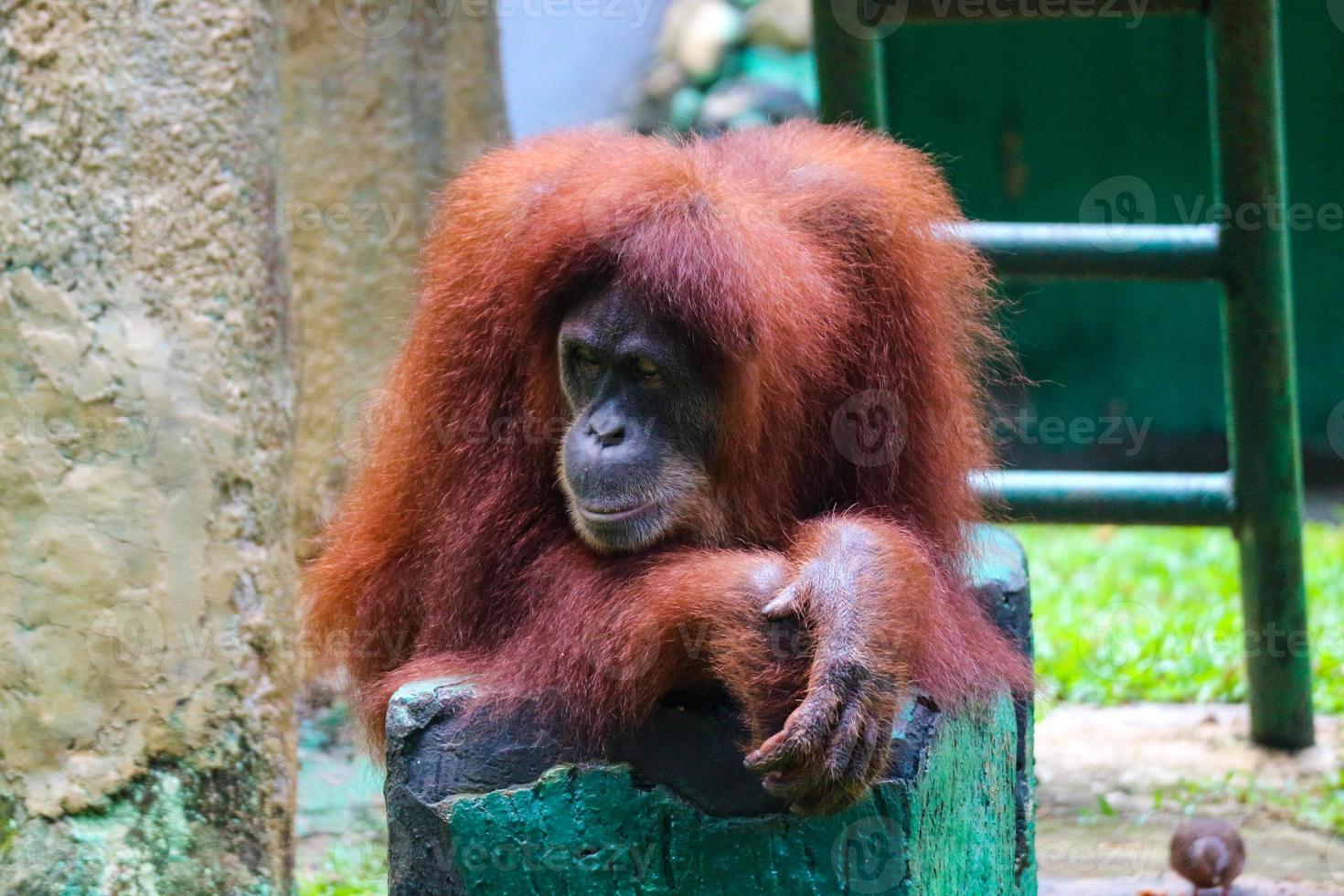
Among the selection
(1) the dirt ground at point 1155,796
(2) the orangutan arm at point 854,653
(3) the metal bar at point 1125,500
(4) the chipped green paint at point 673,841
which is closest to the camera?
(2) the orangutan arm at point 854,653

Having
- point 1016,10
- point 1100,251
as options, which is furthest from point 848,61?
point 1100,251

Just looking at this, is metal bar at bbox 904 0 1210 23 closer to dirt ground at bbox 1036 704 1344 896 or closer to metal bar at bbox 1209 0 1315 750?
metal bar at bbox 1209 0 1315 750

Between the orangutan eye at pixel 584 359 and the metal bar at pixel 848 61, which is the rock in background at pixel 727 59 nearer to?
the metal bar at pixel 848 61

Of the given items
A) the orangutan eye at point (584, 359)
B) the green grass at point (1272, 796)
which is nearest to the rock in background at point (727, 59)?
the green grass at point (1272, 796)

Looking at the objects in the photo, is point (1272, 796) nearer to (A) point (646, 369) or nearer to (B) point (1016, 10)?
(B) point (1016, 10)

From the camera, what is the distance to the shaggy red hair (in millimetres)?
2232

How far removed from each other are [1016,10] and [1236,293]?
911 millimetres

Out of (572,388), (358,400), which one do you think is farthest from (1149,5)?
(358,400)

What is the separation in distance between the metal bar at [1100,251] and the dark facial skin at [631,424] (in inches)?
69.9

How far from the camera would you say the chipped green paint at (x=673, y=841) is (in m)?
2.03

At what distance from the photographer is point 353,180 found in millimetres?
5012

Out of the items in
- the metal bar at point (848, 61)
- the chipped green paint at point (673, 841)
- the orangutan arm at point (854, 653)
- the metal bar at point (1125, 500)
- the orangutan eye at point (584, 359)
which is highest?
the metal bar at point (848, 61)

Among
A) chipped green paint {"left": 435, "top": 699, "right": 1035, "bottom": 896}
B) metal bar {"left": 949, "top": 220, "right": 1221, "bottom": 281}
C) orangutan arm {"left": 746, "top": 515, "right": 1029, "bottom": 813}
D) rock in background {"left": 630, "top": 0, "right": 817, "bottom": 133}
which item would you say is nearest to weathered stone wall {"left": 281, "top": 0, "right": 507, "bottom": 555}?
metal bar {"left": 949, "top": 220, "right": 1221, "bottom": 281}

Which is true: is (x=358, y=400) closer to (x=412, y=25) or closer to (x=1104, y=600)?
(x=412, y=25)
